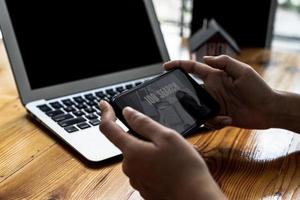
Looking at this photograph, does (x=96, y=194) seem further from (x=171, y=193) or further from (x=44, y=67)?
(x=44, y=67)

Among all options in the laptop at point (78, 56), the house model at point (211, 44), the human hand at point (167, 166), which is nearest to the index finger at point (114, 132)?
Answer: the human hand at point (167, 166)

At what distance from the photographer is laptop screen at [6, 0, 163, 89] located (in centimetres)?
83

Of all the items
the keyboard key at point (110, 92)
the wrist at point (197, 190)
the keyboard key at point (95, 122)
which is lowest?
the keyboard key at point (110, 92)

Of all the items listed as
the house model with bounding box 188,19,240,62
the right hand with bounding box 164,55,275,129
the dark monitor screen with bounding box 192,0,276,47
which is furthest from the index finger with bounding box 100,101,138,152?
the dark monitor screen with bounding box 192,0,276,47

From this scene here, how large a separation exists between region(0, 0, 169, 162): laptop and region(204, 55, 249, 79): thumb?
0.21 metres

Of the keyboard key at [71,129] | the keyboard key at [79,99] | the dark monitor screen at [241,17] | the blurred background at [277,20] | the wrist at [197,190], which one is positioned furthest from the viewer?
the blurred background at [277,20]

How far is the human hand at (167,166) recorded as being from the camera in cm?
50

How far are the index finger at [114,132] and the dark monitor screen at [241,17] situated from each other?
91 centimetres

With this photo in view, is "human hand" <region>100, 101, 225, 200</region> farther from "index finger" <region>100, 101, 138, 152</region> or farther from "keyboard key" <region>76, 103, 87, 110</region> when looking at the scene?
"keyboard key" <region>76, 103, 87, 110</region>

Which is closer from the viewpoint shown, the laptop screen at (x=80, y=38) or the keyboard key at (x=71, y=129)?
the keyboard key at (x=71, y=129)

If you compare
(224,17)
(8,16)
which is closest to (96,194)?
(8,16)

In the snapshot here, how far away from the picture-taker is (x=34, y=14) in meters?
0.84

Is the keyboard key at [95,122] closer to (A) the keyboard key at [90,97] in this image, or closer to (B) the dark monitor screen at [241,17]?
(A) the keyboard key at [90,97]

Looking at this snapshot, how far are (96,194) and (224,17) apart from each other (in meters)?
0.98
